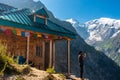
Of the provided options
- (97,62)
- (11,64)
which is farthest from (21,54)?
(97,62)

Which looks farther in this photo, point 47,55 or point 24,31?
point 47,55

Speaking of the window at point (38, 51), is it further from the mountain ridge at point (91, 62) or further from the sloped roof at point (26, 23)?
the mountain ridge at point (91, 62)

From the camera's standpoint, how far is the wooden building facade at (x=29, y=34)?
1777 centimetres

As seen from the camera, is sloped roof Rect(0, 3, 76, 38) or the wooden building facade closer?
sloped roof Rect(0, 3, 76, 38)

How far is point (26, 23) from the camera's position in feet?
61.7

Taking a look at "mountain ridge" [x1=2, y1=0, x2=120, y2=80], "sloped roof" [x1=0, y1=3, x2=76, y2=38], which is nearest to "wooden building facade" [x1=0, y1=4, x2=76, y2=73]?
"sloped roof" [x1=0, y1=3, x2=76, y2=38]

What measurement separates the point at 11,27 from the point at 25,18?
2.60m

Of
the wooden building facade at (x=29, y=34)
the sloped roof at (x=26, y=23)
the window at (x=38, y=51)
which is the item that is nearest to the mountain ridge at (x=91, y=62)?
the window at (x=38, y=51)

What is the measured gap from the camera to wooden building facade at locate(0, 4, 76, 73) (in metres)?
17.8

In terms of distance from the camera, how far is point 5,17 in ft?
56.7

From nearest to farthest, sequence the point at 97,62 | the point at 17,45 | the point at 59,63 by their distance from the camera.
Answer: the point at 17,45
the point at 59,63
the point at 97,62

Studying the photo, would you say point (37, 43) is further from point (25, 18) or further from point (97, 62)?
point (97, 62)

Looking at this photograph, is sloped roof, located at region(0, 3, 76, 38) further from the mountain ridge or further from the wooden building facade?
the mountain ridge

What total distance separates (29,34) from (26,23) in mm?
832
